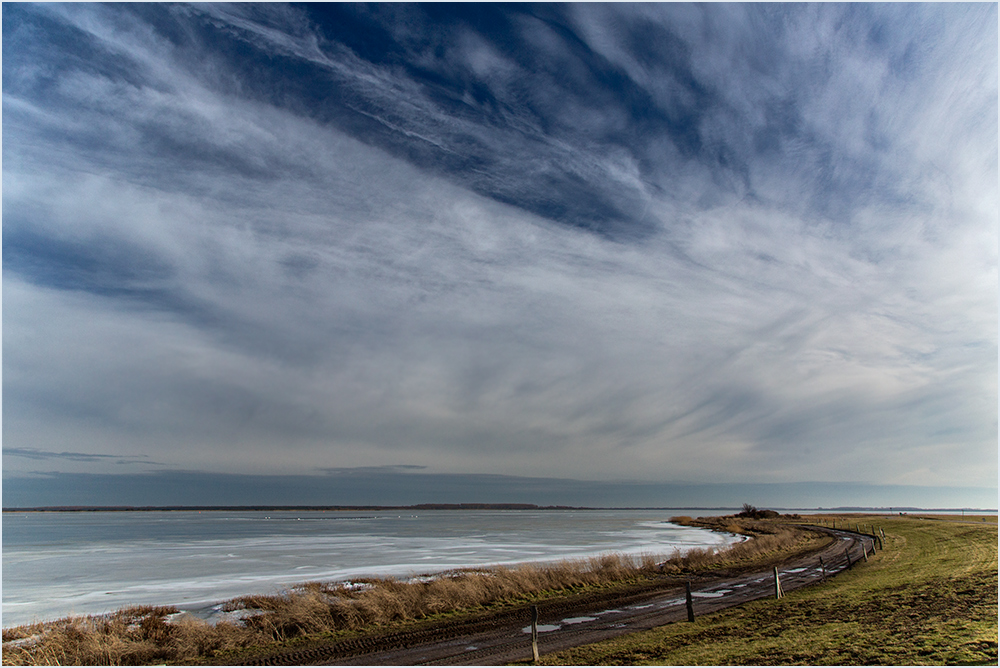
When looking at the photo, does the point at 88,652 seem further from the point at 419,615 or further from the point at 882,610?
the point at 882,610

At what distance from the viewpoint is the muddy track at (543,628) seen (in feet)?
47.1

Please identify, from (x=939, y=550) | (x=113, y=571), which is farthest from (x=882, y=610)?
(x=113, y=571)

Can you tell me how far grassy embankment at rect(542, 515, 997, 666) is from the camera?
10.9 meters

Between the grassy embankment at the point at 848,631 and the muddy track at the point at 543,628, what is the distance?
4.54 ft

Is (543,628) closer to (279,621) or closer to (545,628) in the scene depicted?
(545,628)

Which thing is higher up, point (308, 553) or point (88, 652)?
point (88, 652)

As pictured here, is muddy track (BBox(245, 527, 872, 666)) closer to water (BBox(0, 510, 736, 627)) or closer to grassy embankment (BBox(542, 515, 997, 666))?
grassy embankment (BBox(542, 515, 997, 666))

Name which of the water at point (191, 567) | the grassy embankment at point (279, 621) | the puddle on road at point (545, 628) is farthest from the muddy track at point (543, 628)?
the water at point (191, 567)

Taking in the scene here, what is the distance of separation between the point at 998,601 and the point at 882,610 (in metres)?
2.59

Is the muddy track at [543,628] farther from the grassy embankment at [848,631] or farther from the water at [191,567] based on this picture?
the water at [191,567]

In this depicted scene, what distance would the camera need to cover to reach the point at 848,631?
1295 centimetres

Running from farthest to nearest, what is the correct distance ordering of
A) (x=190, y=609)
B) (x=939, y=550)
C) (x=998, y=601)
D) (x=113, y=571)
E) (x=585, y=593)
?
(x=113, y=571) < (x=939, y=550) < (x=585, y=593) < (x=190, y=609) < (x=998, y=601)

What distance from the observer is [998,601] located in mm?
13953

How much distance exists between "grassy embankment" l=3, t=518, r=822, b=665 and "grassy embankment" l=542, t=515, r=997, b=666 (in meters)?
7.81
